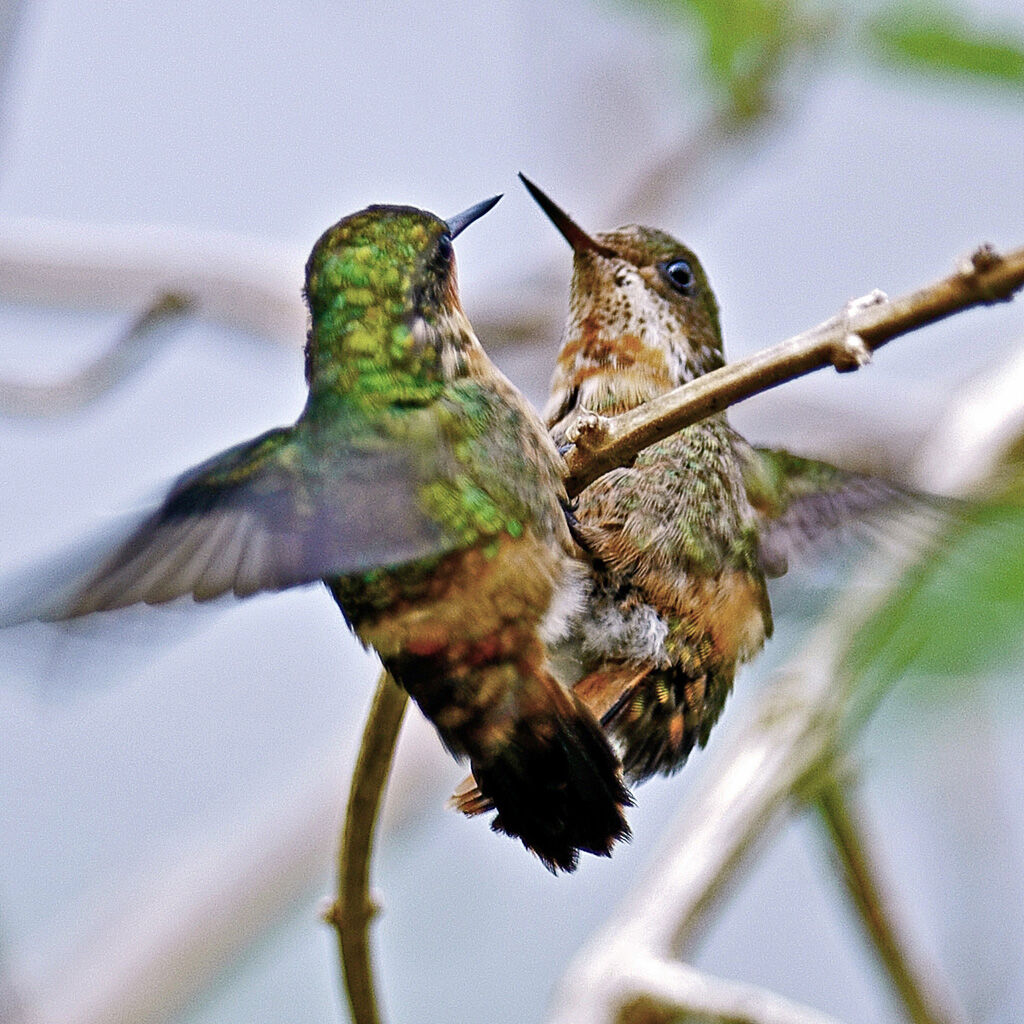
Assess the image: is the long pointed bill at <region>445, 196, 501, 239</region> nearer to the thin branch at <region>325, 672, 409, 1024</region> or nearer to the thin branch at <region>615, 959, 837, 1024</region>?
the thin branch at <region>325, 672, 409, 1024</region>

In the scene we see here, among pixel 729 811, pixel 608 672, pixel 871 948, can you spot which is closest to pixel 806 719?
pixel 729 811

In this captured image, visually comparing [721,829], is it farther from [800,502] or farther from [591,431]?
[591,431]

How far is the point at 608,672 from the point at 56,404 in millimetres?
1793

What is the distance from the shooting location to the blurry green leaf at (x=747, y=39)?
209 centimetres

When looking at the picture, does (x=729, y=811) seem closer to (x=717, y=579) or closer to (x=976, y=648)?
(x=717, y=579)

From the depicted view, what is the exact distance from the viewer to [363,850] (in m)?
1.45

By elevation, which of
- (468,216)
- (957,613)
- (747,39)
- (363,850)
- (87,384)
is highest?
(87,384)

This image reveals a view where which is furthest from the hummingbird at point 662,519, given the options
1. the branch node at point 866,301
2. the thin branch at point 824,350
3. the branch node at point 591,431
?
the branch node at point 866,301

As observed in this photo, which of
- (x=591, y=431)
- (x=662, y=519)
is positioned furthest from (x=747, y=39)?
(x=591, y=431)

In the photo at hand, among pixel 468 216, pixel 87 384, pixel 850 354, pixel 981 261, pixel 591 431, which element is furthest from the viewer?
pixel 87 384

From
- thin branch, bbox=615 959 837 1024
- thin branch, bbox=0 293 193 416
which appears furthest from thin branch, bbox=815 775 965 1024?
thin branch, bbox=0 293 193 416

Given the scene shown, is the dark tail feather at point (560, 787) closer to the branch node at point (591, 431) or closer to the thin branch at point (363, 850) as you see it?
the thin branch at point (363, 850)

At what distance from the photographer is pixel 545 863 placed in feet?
4.85

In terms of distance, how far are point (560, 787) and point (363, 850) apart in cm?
22
